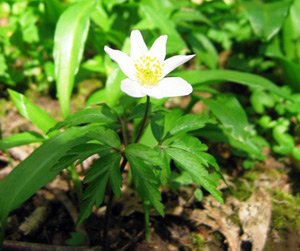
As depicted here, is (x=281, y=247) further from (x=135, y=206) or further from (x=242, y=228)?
(x=135, y=206)

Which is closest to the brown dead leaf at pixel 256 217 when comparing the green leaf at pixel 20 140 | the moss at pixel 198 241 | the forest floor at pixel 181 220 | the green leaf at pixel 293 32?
the forest floor at pixel 181 220

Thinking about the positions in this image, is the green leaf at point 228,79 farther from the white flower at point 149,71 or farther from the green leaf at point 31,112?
the green leaf at point 31,112

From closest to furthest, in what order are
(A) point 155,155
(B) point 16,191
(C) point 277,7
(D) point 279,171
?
1. (A) point 155,155
2. (B) point 16,191
3. (D) point 279,171
4. (C) point 277,7

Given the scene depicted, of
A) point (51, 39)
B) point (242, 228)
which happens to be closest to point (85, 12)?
point (51, 39)

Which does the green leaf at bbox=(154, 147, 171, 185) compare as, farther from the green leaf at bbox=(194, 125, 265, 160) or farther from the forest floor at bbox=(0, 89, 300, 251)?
the green leaf at bbox=(194, 125, 265, 160)

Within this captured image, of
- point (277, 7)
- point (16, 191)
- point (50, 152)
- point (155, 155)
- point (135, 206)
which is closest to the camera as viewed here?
point (155, 155)
